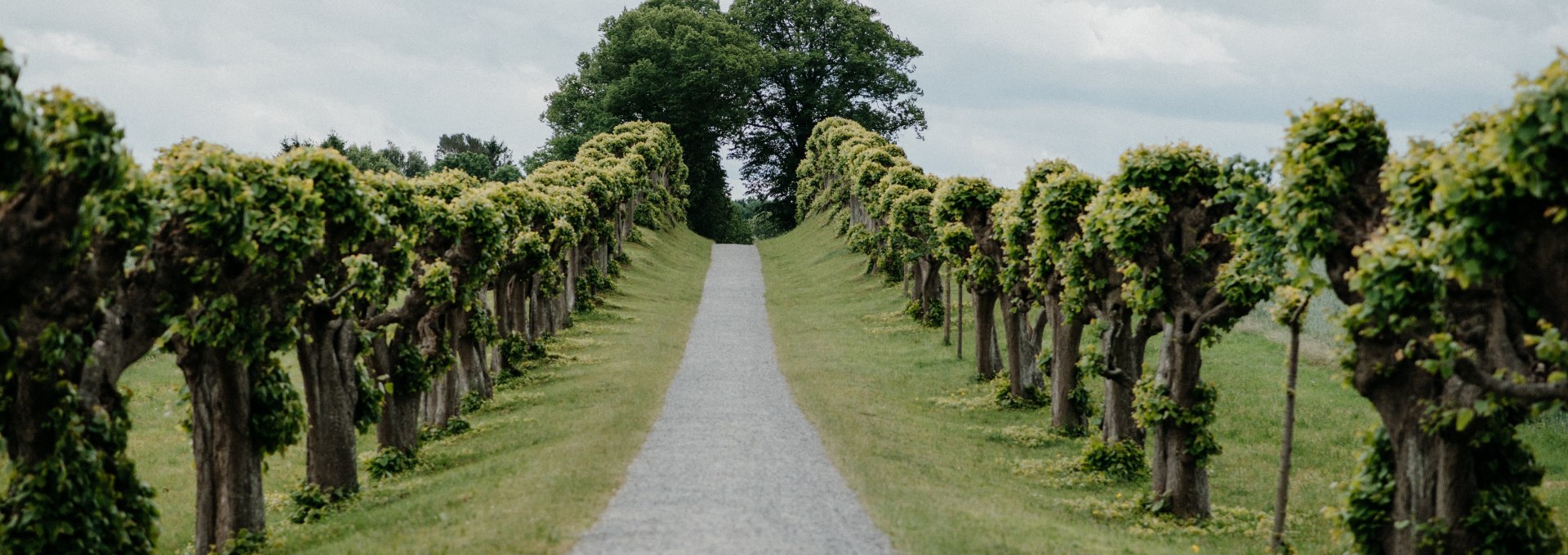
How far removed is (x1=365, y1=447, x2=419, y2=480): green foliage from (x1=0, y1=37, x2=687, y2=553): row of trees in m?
0.07

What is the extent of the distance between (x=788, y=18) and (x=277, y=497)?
77.8 m

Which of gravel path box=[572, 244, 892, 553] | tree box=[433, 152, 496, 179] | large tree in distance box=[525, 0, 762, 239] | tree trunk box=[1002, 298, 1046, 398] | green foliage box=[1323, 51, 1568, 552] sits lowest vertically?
gravel path box=[572, 244, 892, 553]

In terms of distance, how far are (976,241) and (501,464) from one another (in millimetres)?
17537

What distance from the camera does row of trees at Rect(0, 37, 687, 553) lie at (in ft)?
37.2

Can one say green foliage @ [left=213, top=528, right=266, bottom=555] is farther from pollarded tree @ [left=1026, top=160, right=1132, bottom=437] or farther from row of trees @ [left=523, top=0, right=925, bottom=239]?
row of trees @ [left=523, top=0, right=925, bottom=239]

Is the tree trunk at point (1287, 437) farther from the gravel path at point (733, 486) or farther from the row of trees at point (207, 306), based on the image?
the row of trees at point (207, 306)

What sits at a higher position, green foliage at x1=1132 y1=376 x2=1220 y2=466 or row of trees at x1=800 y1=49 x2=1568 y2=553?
row of trees at x1=800 y1=49 x2=1568 y2=553

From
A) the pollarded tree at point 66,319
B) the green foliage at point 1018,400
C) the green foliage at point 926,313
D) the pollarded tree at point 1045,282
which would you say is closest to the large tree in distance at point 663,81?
the green foliage at point 926,313

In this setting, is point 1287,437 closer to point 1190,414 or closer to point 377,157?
point 1190,414

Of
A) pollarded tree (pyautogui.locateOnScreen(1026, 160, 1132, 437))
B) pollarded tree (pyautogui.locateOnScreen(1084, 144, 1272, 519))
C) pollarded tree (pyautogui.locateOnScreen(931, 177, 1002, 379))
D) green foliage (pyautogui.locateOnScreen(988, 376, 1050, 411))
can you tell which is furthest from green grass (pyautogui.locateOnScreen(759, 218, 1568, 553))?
pollarded tree (pyautogui.locateOnScreen(931, 177, 1002, 379))

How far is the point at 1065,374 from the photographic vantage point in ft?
93.6

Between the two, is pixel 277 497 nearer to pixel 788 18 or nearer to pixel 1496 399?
pixel 1496 399

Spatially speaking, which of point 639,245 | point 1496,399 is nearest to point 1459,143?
point 1496,399

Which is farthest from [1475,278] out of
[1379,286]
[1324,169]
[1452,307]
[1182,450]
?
[1182,450]
